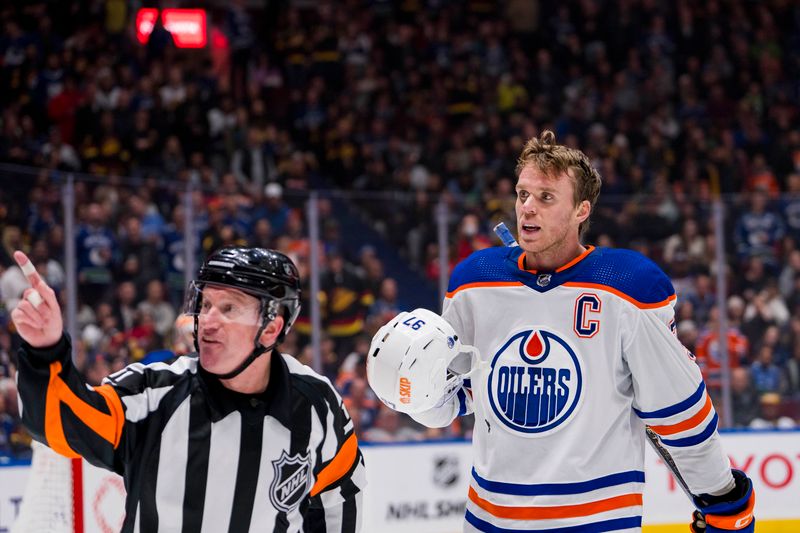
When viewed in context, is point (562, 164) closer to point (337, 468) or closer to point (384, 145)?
point (337, 468)

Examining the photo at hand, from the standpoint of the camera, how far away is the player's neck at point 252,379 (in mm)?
2303

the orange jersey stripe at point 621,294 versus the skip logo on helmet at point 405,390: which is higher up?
the orange jersey stripe at point 621,294

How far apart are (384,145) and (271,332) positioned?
28.6 ft

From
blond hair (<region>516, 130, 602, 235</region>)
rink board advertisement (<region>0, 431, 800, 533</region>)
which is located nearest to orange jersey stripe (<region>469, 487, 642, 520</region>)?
blond hair (<region>516, 130, 602, 235</region>)

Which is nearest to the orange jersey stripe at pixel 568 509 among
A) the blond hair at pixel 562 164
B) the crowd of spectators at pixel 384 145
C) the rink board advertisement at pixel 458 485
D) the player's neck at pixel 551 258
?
the player's neck at pixel 551 258

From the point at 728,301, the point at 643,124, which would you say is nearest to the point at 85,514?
the point at 728,301

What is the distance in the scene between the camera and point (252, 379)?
2318mm

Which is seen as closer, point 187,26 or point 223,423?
point 223,423

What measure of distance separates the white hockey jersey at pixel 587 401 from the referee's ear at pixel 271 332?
1.75 feet

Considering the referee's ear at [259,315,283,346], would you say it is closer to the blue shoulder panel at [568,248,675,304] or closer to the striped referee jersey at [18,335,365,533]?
the striped referee jersey at [18,335,365,533]

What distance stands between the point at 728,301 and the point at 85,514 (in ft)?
13.4

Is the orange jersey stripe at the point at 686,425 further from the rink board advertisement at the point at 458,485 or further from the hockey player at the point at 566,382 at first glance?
the rink board advertisement at the point at 458,485

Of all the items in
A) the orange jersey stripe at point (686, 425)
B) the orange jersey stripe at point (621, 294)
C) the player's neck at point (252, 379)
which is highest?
the orange jersey stripe at point (621, 294)

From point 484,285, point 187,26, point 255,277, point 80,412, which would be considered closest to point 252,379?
point 255,277
